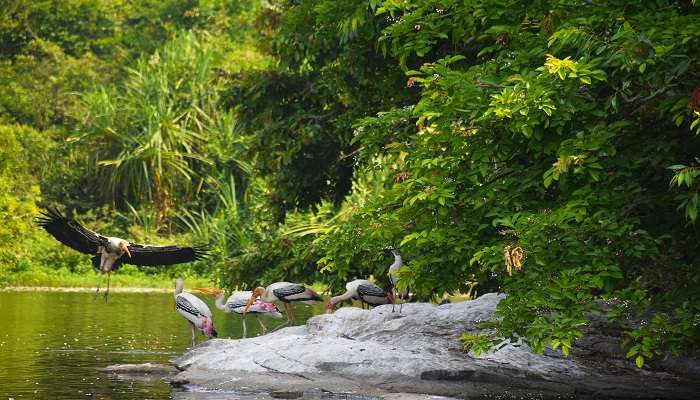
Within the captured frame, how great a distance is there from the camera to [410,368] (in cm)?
1403

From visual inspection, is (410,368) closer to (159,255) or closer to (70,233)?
(159,255)

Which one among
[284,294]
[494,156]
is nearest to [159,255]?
[284,294]

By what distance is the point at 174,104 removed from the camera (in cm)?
4153

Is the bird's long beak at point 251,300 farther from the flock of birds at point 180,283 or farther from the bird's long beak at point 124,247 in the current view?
the bird's long beak at point 124,247

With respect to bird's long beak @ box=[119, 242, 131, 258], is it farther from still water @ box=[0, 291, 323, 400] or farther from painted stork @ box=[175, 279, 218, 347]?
still water @ box=[0, 291, 323, 400]

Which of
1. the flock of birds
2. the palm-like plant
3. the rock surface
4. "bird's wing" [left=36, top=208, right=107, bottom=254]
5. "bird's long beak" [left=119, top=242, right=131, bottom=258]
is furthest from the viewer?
the palm-like plant

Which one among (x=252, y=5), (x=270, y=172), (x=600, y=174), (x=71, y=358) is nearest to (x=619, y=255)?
(x=600, y=174)

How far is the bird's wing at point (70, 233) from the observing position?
55.7 ft

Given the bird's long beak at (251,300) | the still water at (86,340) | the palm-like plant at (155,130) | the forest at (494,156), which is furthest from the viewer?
the palm-like plant at (155,130)

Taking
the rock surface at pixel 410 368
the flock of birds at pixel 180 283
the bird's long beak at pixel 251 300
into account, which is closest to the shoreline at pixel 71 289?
the flock of birds at pixel 180 283

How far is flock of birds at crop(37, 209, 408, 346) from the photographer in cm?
1711

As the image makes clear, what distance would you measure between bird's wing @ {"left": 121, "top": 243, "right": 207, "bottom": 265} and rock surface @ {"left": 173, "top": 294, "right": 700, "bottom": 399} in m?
2.42

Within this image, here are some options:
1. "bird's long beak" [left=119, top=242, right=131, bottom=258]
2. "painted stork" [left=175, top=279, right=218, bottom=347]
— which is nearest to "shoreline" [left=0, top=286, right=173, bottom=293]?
"bird's long beak" [left=119, top=242, right=131, bottom=258]

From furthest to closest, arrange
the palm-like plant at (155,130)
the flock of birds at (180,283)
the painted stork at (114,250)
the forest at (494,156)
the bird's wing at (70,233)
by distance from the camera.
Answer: the palm-like plant at (155,130) < the painted stork at (114,250) < the flock of birds at (180,283) < the bird's wing at (70,233) < the forest at (494,156)
